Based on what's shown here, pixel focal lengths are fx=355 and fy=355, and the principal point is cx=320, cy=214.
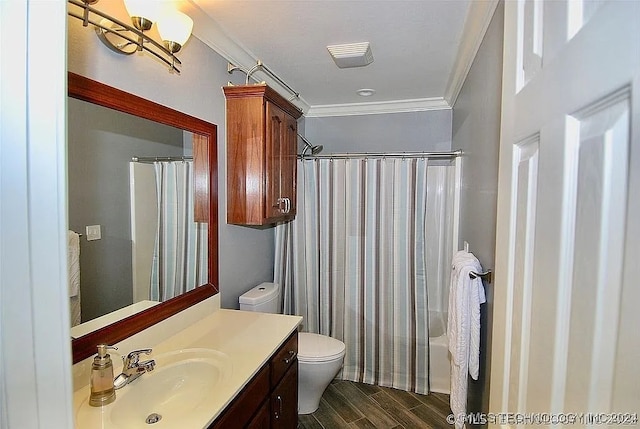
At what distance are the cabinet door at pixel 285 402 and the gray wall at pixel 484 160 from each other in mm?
935

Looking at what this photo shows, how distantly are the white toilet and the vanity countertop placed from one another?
1.10 ft

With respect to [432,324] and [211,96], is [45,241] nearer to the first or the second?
[211,96]

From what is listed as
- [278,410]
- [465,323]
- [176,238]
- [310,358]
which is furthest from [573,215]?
[310,358]

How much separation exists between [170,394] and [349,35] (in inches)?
75.4

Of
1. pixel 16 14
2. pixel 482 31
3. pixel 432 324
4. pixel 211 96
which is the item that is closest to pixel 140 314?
pixel 211 96

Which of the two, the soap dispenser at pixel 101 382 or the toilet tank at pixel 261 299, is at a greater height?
the soap dispenser at pixel 101 382

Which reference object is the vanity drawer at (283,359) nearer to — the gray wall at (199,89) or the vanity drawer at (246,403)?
the vanity drawer at (246,403)

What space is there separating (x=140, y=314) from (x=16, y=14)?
1380mm

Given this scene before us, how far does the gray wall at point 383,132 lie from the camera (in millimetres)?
3238

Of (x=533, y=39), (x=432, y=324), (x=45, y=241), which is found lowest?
(x=432, y=324)

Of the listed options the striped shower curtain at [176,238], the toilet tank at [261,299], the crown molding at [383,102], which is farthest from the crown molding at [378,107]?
the striped shower curtain at [176,238]

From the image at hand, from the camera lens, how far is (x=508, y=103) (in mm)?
833

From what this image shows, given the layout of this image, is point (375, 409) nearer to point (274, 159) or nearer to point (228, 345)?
point (228, 345)

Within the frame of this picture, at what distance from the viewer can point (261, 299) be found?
7.80 ft
